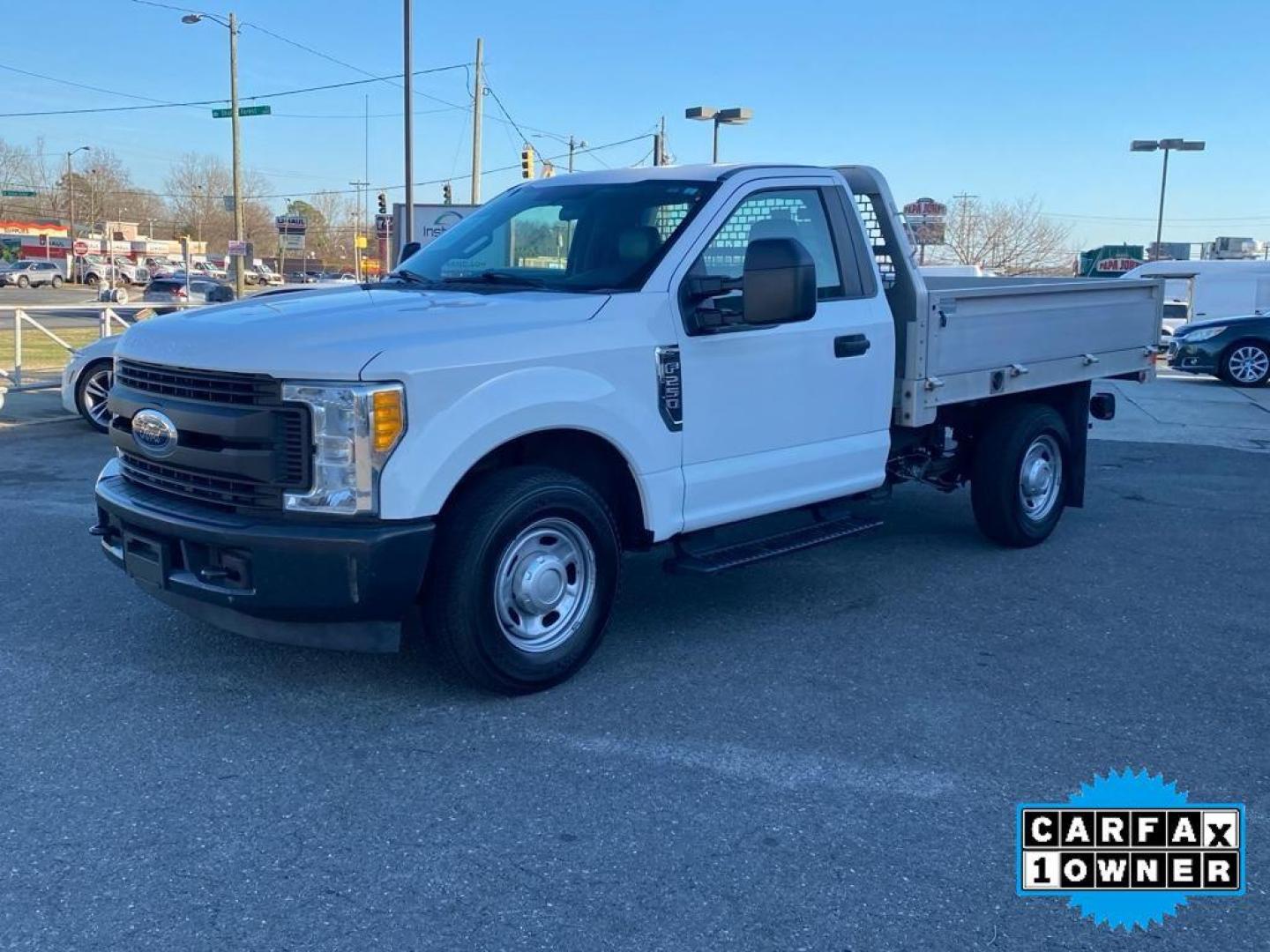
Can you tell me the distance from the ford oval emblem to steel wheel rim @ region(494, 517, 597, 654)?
131cm

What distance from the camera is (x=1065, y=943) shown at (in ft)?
10.2

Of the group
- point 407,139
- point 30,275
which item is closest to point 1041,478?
point 407,139

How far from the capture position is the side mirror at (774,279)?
195 inches

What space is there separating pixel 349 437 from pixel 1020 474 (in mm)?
4494

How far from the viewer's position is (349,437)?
4094 millimetres

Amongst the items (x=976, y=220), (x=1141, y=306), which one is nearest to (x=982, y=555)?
(x=1141, y=306)

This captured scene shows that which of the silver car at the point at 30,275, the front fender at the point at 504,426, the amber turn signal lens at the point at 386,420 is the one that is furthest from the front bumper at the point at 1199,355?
the silver car at the point at 30,275

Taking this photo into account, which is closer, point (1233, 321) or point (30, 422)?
point (30, 422)

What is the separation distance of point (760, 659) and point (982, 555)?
8.40 feet

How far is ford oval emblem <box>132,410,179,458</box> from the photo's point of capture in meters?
4.49

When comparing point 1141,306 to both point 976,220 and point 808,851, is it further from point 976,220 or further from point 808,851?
point 976,220

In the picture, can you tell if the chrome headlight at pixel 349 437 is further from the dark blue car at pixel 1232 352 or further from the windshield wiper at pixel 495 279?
the dark blue car at pixel 1232 352

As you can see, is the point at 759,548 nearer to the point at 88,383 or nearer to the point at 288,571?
the point at 288,571

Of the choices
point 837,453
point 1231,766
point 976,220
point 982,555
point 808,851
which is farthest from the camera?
point 976,220
